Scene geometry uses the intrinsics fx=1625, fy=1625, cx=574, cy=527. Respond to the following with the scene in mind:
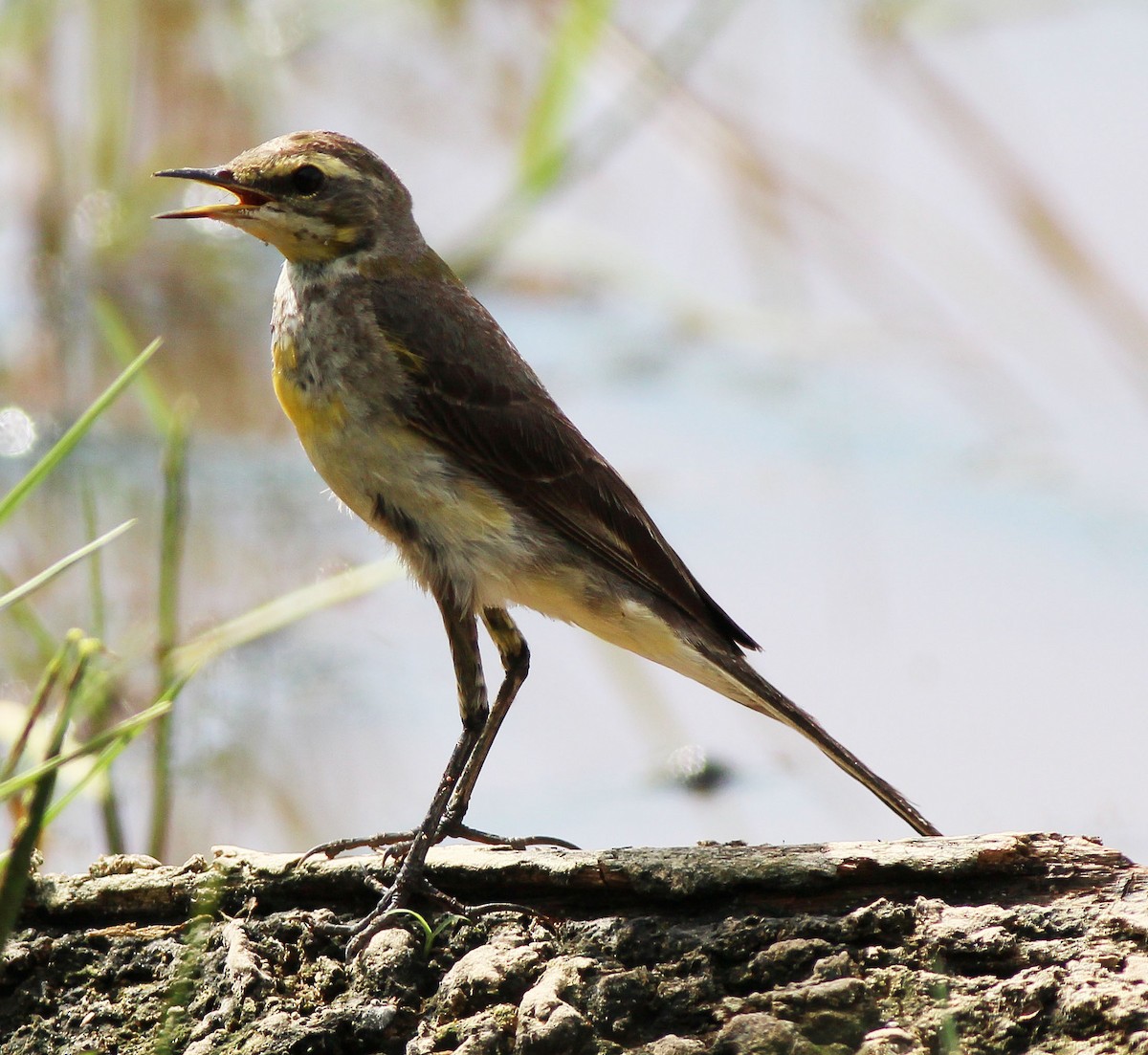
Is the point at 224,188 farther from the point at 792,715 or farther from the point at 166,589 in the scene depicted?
the point at 792,715

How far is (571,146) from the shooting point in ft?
24.7

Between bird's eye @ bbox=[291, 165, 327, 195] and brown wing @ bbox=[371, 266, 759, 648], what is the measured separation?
0.39 metres

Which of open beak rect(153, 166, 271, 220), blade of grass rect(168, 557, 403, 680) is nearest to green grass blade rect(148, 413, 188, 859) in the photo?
blade of grass rect(168, 557, 403, 680)

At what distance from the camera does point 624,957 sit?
150 inches

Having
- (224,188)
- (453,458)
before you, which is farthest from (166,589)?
(224,188)

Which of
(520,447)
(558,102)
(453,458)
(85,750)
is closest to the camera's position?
(85,750)

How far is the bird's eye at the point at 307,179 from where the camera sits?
17.3 ft

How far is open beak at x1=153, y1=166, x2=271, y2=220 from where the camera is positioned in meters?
5.04

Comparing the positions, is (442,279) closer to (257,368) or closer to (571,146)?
(571,146)

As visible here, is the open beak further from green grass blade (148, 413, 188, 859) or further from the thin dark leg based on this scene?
the thin dark leg

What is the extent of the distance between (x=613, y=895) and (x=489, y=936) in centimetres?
32

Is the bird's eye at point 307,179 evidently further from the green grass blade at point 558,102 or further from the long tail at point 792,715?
the green grass blade at point 558,102

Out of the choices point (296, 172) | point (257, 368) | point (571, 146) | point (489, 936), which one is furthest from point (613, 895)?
point (257, 368)

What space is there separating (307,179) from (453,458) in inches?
42.2
